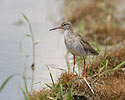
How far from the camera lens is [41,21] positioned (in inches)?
478

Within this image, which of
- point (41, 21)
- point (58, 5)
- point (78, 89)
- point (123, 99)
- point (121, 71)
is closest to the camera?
point (123, 99)

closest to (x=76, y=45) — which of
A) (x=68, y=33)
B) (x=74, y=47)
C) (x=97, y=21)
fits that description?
(x=74, y=47)

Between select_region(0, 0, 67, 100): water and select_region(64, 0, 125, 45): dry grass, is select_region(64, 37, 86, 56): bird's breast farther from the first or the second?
select_region(64, 0, 125, 45): dry grass

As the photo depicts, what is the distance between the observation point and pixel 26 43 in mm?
9406

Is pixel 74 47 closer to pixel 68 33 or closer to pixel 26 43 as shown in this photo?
pixel 68 33

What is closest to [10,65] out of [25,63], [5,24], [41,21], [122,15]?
[25,63]

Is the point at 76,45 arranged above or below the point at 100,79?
above

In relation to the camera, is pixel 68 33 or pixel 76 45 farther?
pixel 68 33

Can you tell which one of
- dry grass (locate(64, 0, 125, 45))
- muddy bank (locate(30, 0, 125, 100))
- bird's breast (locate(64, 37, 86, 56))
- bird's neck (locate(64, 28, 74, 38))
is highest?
dry grass (locate(64, 0, 125, 45))

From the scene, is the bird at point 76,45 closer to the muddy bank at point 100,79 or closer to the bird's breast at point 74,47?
the bird's breast at point 74,47

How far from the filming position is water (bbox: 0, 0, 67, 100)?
6.74m

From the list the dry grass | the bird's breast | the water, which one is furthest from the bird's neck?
the dry grass

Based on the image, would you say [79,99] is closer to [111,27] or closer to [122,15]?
[111,27]

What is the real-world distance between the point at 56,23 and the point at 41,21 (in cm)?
71
